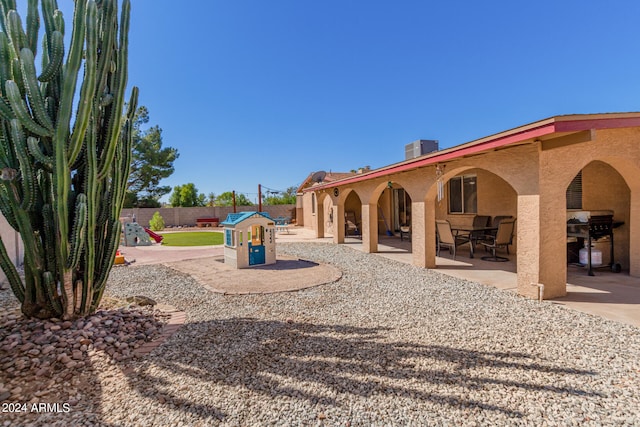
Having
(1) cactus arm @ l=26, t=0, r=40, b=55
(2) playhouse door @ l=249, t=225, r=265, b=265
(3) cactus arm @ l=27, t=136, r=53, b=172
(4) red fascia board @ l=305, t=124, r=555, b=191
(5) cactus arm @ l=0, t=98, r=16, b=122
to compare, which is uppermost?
(1) cactus arm @ l=26, t=0, r=40, b=55

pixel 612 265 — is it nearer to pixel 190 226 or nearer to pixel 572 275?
pixel 572 275

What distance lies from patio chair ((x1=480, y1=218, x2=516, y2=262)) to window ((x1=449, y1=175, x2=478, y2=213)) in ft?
5.89

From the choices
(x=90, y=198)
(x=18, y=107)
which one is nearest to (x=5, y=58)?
(x=18, y=107)

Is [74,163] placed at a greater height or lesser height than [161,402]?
greater

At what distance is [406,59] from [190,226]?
83.0ft

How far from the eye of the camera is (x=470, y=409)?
2621mm

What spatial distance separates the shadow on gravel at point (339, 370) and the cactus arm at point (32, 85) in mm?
3451

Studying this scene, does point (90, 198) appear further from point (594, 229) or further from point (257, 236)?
point (594, 229)

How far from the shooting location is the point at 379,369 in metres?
3.33

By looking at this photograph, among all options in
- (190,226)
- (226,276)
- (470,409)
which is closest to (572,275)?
(470,409)

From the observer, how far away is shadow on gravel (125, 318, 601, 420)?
2.85 m

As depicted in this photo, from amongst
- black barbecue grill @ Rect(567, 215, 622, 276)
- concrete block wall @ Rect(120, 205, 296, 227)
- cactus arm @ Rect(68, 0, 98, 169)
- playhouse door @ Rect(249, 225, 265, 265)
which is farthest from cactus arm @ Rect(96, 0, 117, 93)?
concrete block wall @ Rect(120, 205, 296, 227)

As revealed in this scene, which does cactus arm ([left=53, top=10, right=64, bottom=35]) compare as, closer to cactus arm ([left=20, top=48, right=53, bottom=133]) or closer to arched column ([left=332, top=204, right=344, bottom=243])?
cactus arm ([left=20, top=48, right=53, bottom=133])

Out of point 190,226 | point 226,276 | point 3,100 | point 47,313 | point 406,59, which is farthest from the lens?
point 190,226
